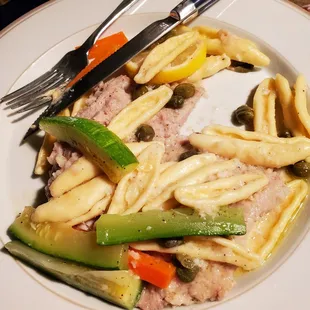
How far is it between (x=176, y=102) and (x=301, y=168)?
2.90 feet

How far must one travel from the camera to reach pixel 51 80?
10.9 feet

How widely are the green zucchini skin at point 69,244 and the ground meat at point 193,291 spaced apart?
0.77 feet

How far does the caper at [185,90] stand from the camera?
125 inches

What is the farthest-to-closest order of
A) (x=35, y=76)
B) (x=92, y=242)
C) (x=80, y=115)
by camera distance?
(x=35, y=76) → (x=80, y=115) → (x=92, y=242)

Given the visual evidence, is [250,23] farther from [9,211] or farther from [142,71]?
[9,211]

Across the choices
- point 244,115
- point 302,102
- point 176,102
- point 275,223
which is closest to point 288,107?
point 302,102

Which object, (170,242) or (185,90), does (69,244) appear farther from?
(185,90)

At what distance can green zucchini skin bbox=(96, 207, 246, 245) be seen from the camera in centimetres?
231

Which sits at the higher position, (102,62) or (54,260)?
(102,62)

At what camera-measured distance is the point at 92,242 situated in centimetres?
240

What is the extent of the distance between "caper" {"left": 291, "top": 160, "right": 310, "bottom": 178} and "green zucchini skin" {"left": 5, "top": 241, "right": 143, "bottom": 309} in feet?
3.78

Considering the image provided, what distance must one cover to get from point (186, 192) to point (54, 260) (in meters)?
0.76

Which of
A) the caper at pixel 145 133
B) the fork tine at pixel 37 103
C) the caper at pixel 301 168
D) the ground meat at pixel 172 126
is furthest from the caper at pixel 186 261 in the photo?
the fork tine at pixel 37 103

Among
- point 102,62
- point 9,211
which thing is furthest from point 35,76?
point 9,211
